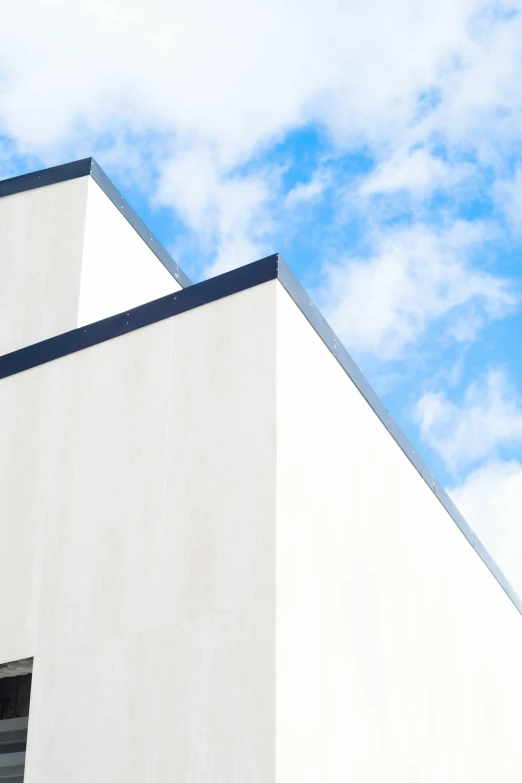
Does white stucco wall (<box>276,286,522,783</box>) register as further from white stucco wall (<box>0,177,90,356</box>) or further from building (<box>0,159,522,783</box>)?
white stucco wall (<box>0,177,90,356</box>)

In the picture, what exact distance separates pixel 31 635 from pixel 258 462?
8.48 feet

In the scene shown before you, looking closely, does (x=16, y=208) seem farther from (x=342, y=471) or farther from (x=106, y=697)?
(x=106, y=697)

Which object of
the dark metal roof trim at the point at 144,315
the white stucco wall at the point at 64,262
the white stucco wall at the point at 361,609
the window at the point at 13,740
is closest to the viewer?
the white stucco wall at the point at 361,609

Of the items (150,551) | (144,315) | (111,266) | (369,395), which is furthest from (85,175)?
(150,551)

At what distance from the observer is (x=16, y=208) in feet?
42.2

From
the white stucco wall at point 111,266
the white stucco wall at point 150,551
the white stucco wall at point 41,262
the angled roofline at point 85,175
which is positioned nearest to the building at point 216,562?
the white stucco wall at point 150,551

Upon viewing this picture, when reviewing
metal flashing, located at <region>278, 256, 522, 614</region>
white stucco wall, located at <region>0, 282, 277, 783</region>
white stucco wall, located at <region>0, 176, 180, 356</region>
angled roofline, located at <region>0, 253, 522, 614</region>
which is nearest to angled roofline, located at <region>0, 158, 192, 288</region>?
white stucco wall, located at <region>0, 176, 180, 356</region>

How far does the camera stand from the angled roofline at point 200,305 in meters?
8.87

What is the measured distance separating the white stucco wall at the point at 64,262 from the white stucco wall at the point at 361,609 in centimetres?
364

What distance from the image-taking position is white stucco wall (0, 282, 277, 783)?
735 centimetres

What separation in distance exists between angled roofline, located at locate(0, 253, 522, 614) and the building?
0.03 metres

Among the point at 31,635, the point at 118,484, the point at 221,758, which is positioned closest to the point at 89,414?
the point at 118,484

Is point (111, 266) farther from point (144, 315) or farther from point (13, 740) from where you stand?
point (13, 740)

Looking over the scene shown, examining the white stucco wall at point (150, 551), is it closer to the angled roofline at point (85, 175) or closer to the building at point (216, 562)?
the building at point (216, 562)
